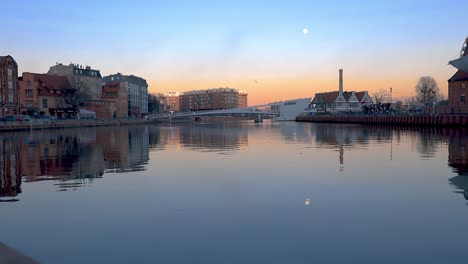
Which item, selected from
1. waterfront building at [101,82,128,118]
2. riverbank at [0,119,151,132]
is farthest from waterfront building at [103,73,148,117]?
riverbank at [0,119,151,132]

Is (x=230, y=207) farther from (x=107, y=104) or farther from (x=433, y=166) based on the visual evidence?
(x=107, y=104)

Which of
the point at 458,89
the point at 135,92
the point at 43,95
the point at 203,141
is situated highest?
the point at 135,92

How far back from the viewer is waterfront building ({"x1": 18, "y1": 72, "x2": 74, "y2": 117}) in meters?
76.7

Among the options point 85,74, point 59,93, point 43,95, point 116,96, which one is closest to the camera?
point 43,95

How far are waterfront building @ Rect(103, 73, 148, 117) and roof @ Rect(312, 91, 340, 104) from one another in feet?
210

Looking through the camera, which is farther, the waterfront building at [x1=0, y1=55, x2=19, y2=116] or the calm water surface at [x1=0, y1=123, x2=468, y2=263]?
the waterfront building at [x1=0, y1=55, x2=19, y2=116]

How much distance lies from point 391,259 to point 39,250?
563cm

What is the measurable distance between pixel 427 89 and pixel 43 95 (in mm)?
90660

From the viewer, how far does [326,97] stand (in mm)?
144375

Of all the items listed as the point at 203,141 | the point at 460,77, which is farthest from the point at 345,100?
the point at 203,141

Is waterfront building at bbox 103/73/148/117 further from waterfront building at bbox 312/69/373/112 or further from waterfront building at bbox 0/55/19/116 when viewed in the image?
waterfront building at bbox 312/69/373/112

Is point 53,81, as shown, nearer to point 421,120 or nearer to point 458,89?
point 421,120

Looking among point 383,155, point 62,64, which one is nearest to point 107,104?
point 62,64

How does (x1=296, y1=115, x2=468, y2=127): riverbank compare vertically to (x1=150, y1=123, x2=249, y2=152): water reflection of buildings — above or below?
above
